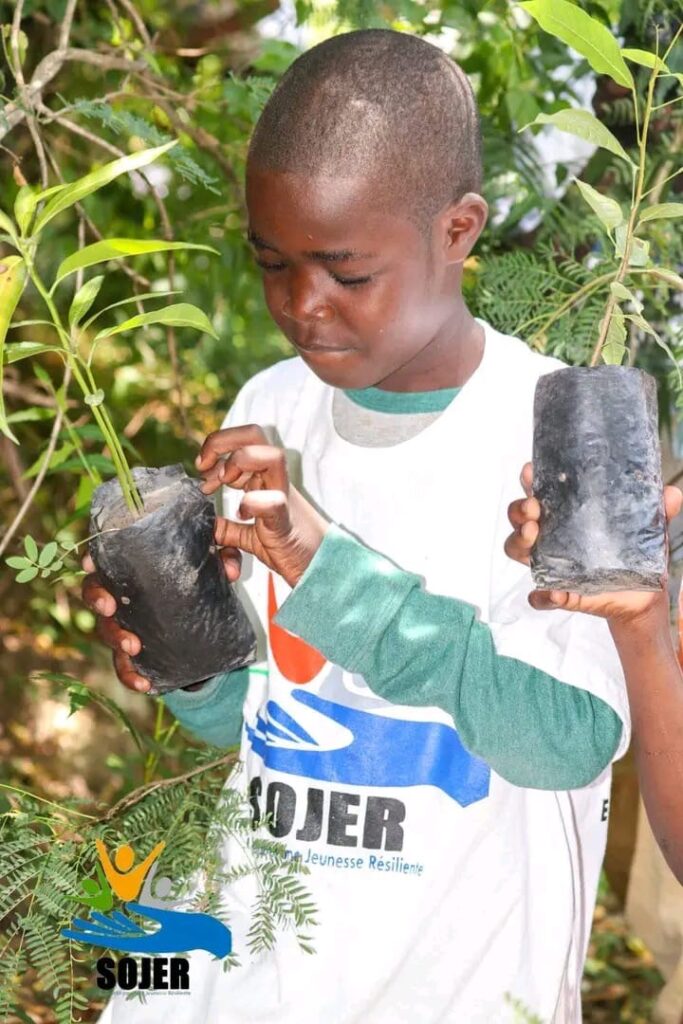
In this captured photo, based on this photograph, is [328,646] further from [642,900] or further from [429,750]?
[642,900]

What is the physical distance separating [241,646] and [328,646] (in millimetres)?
116

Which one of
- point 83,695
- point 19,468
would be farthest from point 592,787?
point 19,468

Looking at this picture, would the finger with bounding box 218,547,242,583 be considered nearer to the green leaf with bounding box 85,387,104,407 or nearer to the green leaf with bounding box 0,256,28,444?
the green leaf with bounding box 85,387,104,407

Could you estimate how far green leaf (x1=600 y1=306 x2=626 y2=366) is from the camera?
119 cm

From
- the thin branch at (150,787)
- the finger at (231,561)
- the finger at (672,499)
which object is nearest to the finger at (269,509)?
the finger at (231,561)

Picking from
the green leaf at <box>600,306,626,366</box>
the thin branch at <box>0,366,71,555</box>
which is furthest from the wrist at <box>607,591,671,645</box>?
the thin branch at <box>0,366,71,555</box>

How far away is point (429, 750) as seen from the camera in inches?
51.4

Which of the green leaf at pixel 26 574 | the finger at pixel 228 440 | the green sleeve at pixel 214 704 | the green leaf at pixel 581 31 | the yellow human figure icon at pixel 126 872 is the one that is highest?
the green leaf at pixel 581 31

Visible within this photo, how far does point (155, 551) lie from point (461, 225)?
1.52ft

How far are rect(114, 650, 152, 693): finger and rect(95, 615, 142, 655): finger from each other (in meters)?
0.02

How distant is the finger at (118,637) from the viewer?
1247mm

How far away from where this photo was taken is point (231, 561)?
1.30 meters

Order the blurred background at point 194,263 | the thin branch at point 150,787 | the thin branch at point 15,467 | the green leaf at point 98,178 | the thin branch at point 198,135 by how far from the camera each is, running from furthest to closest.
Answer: the thin branch at point 15,467 → the thin branch at point 198,135 → the blurred background at point 194,263 → the thin branch at point 150,787 → the green leaf at point 98,178

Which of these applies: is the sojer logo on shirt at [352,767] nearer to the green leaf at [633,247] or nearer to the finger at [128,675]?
the finger at [128,675]
